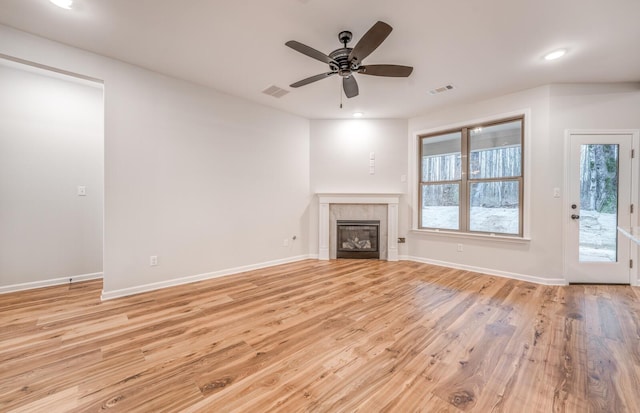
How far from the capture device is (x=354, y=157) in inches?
201

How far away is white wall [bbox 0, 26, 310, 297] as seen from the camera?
2986 millimetres

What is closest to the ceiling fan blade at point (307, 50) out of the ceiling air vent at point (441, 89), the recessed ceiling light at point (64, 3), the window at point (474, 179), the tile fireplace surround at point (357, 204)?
the recessed ceiling light at point (64, 3)

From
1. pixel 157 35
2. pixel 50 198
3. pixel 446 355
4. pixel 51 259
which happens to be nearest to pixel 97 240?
pixel 51 259

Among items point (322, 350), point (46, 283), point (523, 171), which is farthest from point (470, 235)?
point (46, 283)

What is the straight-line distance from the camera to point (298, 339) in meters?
2.12

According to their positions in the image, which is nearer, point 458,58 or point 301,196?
point 458,58

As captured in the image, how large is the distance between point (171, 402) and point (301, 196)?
12.5ft

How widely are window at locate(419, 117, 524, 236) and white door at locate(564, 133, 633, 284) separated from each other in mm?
590

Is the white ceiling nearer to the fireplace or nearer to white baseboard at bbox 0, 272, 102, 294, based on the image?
the fireplace

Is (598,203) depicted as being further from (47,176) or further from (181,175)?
(47,176)

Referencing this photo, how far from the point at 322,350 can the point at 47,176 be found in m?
4.07

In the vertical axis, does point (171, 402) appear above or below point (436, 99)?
below

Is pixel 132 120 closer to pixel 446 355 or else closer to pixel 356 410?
pixel 356 410

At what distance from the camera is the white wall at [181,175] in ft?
9.80
